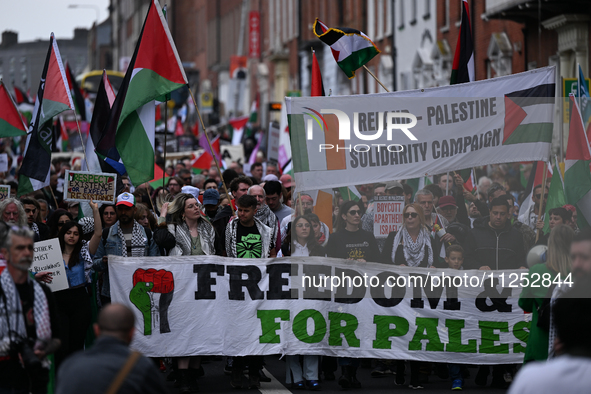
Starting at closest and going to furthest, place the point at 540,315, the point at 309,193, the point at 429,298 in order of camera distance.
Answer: the point at 540,315
the point at 429,298
the point at 309,193

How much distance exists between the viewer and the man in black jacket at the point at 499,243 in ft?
29.5

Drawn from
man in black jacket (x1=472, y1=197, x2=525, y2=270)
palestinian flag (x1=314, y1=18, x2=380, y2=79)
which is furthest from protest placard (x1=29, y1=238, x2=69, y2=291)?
palestinian flag (x1=314, y1=18, x2=380, y2=79)

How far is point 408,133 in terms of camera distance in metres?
8.61

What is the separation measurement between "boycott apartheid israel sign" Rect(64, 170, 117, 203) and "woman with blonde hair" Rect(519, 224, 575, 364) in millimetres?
4631

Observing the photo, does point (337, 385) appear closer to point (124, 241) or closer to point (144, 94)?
point (124, 241)

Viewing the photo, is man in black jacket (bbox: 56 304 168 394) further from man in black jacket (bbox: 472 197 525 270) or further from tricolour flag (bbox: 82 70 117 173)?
tricolour flag (bbox: 82 70 117 173)

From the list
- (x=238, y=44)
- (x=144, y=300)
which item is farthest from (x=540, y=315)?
(x=238, y=44)

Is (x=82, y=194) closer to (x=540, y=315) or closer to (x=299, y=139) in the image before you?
(x=299, y=139)

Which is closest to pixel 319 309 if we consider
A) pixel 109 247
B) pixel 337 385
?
pixel 337 385

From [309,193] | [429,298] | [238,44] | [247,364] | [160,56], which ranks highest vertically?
[238,44]

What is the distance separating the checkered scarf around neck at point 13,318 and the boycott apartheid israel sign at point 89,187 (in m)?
3.86

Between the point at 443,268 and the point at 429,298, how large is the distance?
29cm

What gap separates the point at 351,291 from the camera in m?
8.62

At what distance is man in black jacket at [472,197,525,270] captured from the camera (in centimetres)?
898
